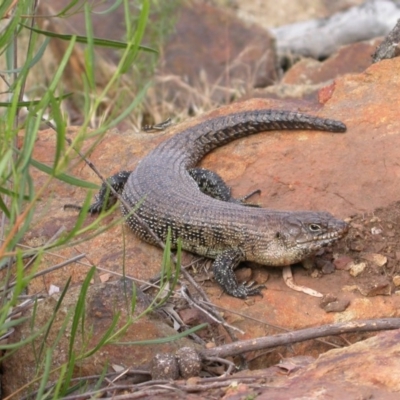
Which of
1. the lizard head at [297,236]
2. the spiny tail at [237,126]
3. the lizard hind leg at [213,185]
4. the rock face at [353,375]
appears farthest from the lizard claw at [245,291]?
the spiny tail at [237,126]

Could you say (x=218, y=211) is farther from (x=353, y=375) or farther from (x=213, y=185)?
(x=353, y=375)

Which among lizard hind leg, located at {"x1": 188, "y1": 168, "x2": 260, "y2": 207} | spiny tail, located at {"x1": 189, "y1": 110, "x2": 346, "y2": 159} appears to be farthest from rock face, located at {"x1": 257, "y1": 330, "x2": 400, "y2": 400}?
spiny tail, located at {"x1": 189, "y1": 110, "x2": 346, "y2": 159}

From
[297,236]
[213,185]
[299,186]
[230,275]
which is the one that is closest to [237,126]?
[213,185]

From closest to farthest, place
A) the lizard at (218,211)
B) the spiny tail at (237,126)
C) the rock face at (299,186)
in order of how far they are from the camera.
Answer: the rock face at (299,186) < the lizard at (218,211) < the spiny tail at (237,126)

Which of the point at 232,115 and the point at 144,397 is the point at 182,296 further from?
the point at 232,115

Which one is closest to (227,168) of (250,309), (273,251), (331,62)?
(273,251)

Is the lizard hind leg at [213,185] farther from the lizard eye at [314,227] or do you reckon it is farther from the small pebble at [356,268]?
the small pebble at [356,268]

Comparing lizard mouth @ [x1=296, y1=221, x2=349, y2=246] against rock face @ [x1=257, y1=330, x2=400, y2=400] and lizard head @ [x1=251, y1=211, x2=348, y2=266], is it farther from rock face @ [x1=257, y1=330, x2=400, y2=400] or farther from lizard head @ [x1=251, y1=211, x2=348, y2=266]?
rock face @ [x1=257, y1=330, x2=400, y2=400]
